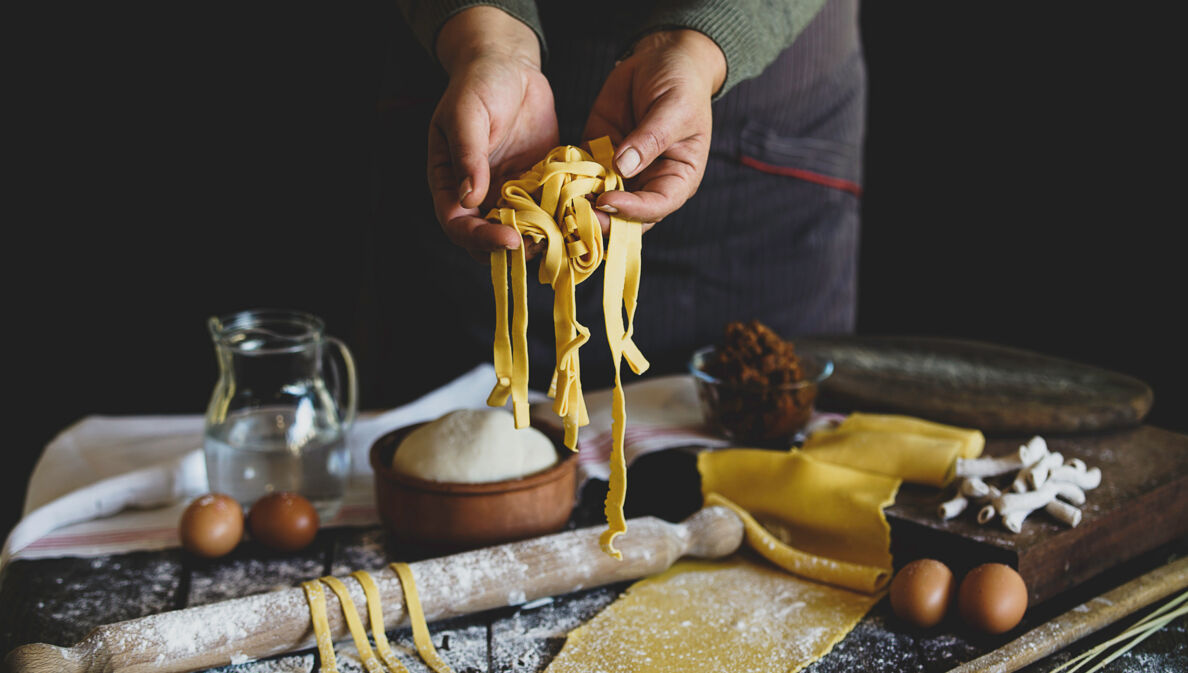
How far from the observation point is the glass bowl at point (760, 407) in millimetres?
1354

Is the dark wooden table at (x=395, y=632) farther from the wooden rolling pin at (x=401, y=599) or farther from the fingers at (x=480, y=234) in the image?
the fingers at (x=480, y=234)

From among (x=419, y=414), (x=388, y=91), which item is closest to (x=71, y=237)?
(x=388, y=91)

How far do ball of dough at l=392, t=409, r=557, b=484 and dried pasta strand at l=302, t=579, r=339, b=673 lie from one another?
0.65ft

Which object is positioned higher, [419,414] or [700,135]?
[700,135]

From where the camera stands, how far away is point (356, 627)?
38.4 inches

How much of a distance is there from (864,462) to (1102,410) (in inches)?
15.8

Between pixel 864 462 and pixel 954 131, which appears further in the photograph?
pixel 954 131

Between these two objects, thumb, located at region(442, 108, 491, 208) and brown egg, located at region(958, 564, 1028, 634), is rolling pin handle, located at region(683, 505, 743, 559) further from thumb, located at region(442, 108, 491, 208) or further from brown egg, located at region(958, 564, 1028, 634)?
thumb, located at region(442, 108, 491, 208)

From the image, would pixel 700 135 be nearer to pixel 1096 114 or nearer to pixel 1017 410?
pixel 1017 410

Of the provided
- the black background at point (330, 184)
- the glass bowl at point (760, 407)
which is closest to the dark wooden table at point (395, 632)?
the glass bowl at point (760, 407)

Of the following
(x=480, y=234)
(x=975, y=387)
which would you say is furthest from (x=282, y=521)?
(x=975, y=387)

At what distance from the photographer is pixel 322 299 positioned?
102 inches

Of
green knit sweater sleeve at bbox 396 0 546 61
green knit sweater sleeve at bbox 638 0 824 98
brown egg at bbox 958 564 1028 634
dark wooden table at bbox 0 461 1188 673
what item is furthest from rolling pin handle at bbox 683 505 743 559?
green knit sweater sleeve at bbox 396 0 546 61

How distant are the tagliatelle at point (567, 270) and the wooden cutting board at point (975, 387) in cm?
62
